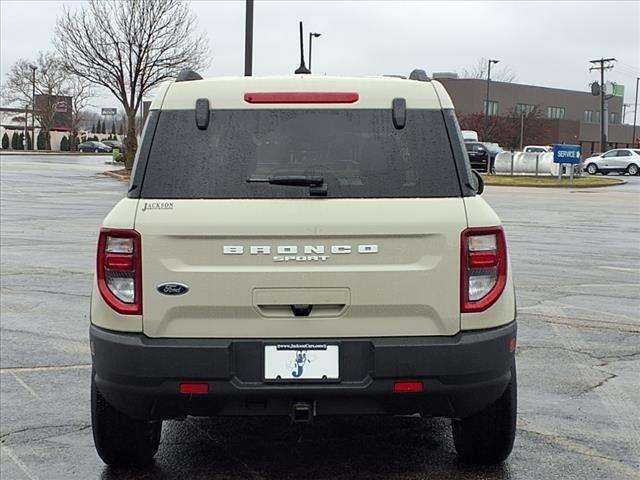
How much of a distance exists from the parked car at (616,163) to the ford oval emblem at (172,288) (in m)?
50.9

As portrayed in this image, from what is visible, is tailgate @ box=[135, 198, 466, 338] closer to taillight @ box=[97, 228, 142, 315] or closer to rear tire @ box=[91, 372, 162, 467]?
taillight @ box=[97, 228, 142, 315]

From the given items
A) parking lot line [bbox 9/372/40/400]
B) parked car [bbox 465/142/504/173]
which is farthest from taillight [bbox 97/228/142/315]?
parked car [bbox 465/142/504/173]

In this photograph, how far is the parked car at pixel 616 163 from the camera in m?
51.1

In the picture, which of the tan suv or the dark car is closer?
the tan suv

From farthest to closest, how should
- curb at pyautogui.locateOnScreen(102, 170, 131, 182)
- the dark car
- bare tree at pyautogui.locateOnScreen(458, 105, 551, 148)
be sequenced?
bare tree at pyautogui.locateOnScreen(458, 105, 551, 148), the dark car, curb at pyautogui.locateOnScreen(102, 170, 131, 182)

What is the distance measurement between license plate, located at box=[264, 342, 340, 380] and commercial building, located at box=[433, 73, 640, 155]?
3310 inches

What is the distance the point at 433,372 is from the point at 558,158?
119 feet

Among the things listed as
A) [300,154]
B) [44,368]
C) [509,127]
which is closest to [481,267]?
[300,154]

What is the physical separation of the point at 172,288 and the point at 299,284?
531mm

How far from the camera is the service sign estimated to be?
124 ft

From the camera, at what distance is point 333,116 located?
3.90m

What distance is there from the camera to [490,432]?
4.29 meters

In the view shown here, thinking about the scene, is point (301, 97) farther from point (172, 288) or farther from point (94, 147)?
point (94, 147)

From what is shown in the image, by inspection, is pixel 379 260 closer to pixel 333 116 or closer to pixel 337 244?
pixel 337 244
